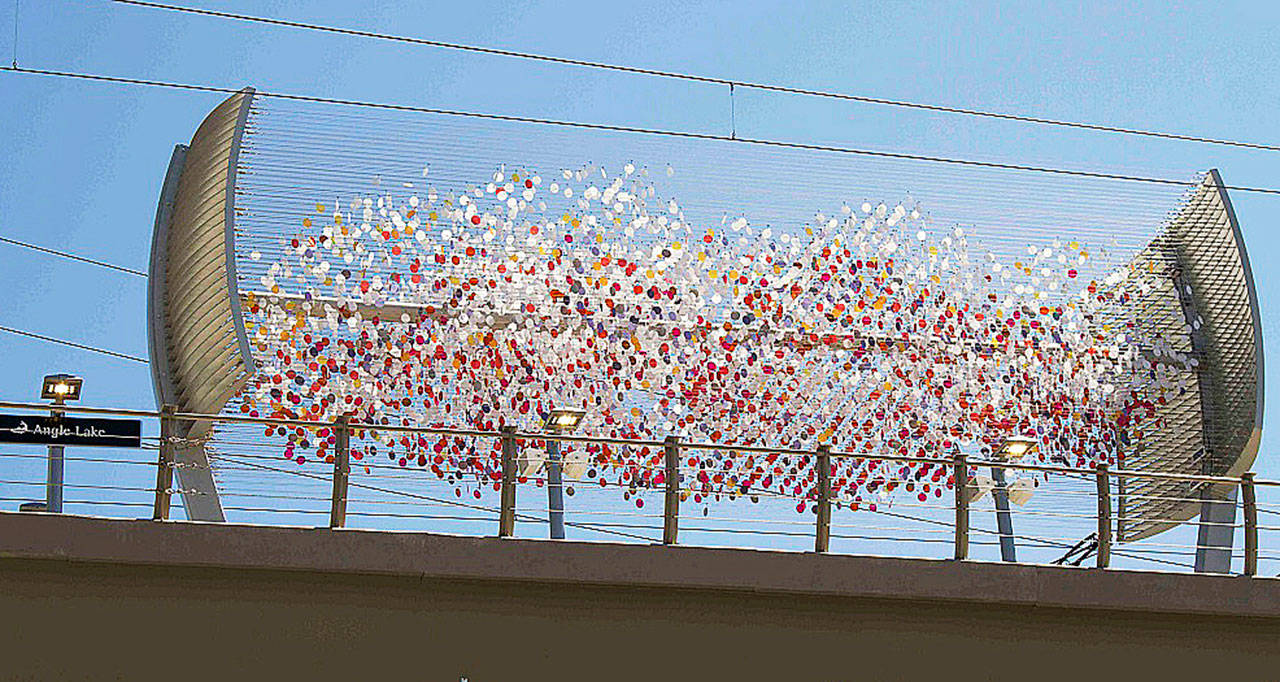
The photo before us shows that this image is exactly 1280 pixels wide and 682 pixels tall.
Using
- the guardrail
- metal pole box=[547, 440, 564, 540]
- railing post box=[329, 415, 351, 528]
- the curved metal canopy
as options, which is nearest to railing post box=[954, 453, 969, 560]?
the guardrail

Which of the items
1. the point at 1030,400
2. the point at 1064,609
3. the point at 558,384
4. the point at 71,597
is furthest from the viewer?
the point at 1030,400

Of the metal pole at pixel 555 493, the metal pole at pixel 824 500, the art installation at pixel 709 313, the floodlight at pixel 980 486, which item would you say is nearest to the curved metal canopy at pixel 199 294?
the art installation at pixel 709 313

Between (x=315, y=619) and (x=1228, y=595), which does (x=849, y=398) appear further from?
(x=315, y=619)

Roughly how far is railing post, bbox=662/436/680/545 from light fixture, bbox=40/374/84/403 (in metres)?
3.11

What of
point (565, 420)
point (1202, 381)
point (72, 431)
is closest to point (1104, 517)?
point (1202, 381)

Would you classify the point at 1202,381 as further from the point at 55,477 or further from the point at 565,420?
the point at 55,477

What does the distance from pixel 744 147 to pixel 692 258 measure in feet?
2.83

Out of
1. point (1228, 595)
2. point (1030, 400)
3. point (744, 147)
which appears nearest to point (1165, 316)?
point (1030, 400)

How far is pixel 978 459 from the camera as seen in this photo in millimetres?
10258

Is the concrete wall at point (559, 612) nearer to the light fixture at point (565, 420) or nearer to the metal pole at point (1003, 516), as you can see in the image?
the metal pole at point (1003, 516)

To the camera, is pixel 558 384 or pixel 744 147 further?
pixel 744 147

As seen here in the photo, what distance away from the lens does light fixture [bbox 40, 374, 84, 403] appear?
359 inches

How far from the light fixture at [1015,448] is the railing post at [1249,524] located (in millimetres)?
1202

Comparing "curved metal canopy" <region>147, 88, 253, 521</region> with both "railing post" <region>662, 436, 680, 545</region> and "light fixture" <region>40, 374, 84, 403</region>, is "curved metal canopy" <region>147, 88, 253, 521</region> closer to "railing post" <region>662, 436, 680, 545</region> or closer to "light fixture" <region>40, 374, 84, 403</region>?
"light fixture" <region>40, 374, 84, 403</region>
